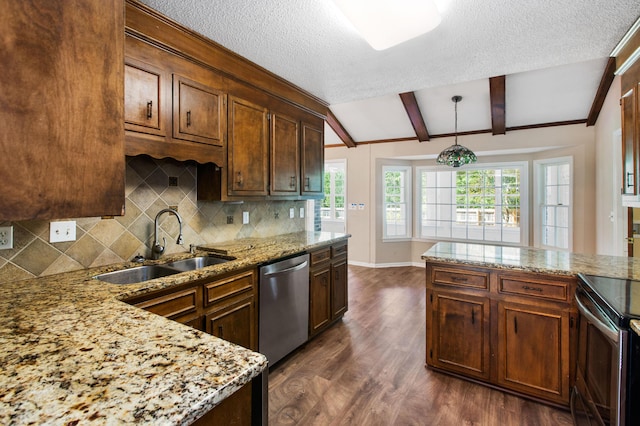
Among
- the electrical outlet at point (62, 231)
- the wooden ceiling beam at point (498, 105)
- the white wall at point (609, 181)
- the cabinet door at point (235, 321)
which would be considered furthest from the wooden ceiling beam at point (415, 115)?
the electrical outlet at point (62, 231)

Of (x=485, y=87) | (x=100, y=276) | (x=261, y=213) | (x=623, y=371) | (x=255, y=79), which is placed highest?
(x=485, y=87)

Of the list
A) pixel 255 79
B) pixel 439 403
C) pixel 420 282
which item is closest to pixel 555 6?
pixel 255 79

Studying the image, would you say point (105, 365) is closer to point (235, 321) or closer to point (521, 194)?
point (235, 321)

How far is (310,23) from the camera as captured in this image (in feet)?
6.56

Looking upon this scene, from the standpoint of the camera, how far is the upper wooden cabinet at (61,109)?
0.70 metres

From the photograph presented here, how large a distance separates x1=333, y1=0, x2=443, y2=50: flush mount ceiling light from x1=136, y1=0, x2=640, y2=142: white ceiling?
0.17m

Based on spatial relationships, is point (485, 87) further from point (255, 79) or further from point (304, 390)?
point (304, 390)

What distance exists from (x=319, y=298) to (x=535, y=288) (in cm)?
177

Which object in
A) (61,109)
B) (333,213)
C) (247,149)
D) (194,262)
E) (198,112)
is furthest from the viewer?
(333,213)

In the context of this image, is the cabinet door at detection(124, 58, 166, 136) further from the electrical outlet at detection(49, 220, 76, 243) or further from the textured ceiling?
the electrical outlet at detection(49, 220, 76, 243)

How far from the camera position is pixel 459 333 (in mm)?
2334

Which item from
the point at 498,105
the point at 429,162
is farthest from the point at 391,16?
the point at 429,162

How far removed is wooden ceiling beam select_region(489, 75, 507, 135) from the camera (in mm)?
3902

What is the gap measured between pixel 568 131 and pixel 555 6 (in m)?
3.72
